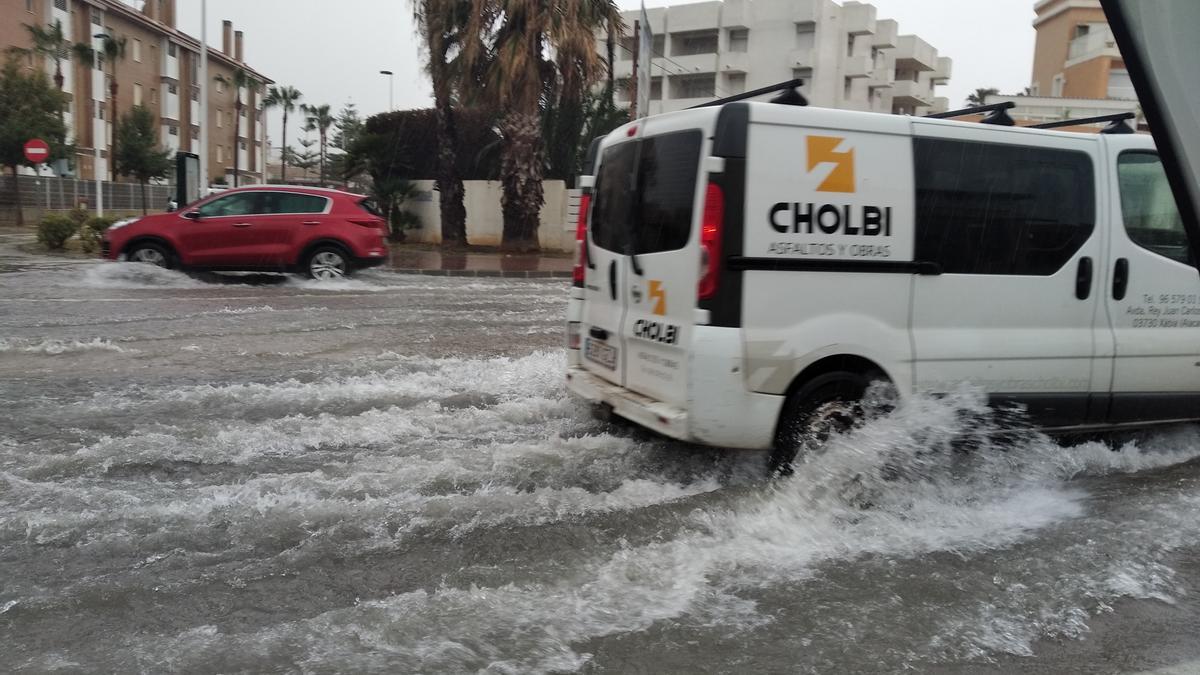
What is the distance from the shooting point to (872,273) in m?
4.51

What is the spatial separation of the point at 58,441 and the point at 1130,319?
6167 mm

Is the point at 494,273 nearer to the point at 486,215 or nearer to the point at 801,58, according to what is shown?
the point at 486,215

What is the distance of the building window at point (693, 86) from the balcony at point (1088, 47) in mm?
21965

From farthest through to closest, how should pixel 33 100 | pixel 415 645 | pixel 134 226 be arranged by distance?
1. pixel 33 100
2. pixel 134 226
3. pixel 415 645

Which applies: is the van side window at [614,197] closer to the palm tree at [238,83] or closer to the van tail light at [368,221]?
the van tail light at [368,221]

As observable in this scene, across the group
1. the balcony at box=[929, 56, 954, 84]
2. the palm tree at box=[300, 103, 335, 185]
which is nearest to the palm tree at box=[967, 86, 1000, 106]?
the balcony at box=[929, 56, 954, 84]

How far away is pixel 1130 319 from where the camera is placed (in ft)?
16.7

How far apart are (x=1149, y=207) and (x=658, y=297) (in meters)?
2.83

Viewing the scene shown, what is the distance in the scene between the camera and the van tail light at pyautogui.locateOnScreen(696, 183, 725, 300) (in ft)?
14.0

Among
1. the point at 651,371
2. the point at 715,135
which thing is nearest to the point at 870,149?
the point at 715,135

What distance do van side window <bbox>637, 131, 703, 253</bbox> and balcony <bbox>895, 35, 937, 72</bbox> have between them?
6509 cm

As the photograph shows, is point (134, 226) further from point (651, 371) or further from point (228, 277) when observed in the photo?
point (651, 371)

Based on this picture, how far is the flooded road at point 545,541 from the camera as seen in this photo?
310 cm

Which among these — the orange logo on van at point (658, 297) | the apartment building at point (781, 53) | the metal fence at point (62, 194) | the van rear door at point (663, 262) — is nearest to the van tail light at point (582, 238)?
the van rear door at point (663, 262)
